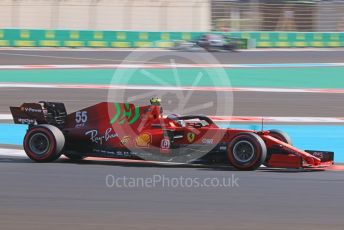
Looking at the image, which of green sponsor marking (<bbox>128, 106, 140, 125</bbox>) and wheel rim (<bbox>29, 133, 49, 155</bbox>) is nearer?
green sponsor marking (<bbox>128, 106, 140, 125</bbox>)

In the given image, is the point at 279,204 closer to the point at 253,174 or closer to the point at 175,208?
the point at 175,208

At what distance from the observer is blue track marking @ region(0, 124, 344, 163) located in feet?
38.3

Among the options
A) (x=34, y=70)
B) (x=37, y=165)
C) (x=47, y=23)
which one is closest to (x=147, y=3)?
(x=47, y=23)

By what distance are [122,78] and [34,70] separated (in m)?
3.63

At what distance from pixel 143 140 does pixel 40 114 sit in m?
1.58

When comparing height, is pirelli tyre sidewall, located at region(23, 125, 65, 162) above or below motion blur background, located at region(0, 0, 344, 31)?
below

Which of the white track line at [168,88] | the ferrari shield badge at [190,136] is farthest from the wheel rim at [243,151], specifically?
the white track line at [168,88]

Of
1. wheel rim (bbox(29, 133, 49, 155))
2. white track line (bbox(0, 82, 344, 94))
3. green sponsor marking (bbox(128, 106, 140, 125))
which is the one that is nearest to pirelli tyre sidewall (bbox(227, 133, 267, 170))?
green sponsor marking (bbox(128, 106, 140, 125))

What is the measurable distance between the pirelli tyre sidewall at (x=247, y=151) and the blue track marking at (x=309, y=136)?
1882 mm

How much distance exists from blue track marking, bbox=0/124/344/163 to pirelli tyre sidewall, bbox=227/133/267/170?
188 centimetres

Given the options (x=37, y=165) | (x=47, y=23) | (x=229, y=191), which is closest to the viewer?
(x=229, y=191)

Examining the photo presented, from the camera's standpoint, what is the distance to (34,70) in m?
25.0

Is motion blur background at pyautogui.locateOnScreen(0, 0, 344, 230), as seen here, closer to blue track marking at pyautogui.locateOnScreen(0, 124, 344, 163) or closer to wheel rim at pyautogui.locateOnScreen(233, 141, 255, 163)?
blue track marking at pyautogui.locateOnScreen(0, 124, 344, 163)

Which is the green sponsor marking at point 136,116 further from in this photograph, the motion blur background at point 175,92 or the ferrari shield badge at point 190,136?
the ferrari shield badge at point 190,136
